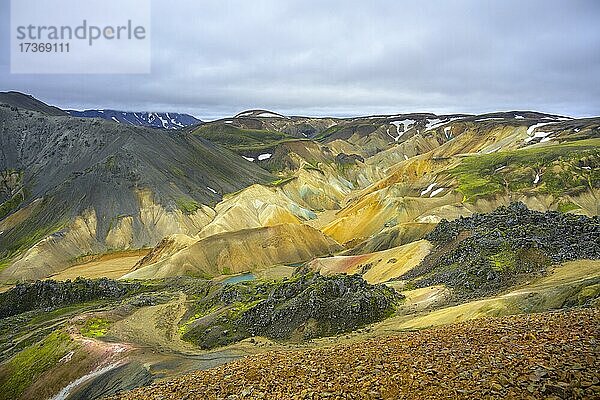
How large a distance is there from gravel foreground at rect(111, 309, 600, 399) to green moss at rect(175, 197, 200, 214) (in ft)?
301

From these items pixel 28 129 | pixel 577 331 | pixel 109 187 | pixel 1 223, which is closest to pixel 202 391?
pixel 577 331

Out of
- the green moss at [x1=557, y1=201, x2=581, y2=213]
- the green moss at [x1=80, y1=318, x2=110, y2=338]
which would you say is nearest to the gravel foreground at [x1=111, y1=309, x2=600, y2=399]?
the green moss at [x1=80, y1=318, x2=110, y2=338]

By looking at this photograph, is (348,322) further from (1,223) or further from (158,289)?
(1,223)

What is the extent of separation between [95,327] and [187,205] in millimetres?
71412

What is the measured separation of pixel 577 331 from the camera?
16.7 metres

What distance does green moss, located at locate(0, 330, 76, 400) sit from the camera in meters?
36.4

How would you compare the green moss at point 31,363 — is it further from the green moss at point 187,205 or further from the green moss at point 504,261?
the green moss at point 187,205

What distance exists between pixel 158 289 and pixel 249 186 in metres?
74.8

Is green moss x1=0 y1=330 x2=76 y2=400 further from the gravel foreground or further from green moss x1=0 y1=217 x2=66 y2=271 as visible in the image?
green moss x1=0 y1=217 x2=66 y2=271

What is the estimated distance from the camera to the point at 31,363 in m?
38.4

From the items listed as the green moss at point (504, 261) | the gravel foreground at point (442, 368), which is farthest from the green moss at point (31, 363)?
the green moss at point (504, 261)

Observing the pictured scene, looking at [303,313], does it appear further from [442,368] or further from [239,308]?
[442,368]

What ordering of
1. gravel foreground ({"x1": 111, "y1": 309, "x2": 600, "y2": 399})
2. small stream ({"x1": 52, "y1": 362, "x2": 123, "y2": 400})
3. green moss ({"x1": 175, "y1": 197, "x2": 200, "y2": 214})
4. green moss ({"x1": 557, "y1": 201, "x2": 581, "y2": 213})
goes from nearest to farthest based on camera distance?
gravel foreground ({"x1": 111, "y1": 309, "x2": 600, "y2": 399}), small stream ({"x1": 52, "y1": 362, "x2": 123, "y2": 400}), green moss ({"x1": 557, "y1": 201, "x2": 581, "y2": 213}), green moss ({"x1": 175, "y1": 197, "x2": 200, "y2": 214})

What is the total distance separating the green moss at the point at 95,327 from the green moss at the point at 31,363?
1.53 metres
